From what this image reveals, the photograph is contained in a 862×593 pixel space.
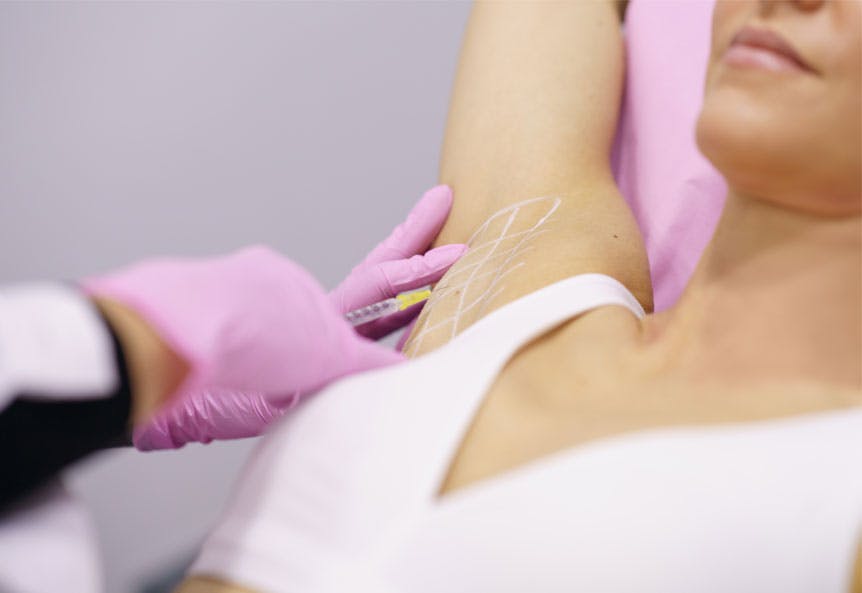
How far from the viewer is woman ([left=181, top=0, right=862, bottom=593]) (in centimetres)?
57

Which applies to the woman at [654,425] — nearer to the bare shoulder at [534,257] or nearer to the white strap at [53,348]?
the bare shoulder at [534,257]

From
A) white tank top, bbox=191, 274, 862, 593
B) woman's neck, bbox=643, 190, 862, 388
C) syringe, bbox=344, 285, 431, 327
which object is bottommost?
syringe, bbox=344, 285, 431, 327

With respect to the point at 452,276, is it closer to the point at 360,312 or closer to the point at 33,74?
the point at 360,312

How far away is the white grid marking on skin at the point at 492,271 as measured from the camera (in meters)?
0.85

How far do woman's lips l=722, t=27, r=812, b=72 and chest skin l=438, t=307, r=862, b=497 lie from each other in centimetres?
22

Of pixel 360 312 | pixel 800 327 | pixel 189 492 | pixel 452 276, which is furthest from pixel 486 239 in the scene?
pixel 189 492

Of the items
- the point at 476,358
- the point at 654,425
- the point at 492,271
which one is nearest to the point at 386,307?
the point at 492,271

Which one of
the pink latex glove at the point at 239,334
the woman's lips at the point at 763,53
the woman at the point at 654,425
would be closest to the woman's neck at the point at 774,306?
the woman at the point at 654,425

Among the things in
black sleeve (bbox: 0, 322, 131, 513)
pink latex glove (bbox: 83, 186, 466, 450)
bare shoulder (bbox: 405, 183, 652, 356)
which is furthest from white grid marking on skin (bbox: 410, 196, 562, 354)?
black sleeve (bbox: 0, 322, 131, 513)

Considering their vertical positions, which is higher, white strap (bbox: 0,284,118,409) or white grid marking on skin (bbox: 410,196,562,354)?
white strap (bbox: 0,284,118,409)

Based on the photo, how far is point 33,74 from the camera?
1207 millimetres

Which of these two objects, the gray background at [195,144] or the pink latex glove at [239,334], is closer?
the pink latex glove at [239,334]

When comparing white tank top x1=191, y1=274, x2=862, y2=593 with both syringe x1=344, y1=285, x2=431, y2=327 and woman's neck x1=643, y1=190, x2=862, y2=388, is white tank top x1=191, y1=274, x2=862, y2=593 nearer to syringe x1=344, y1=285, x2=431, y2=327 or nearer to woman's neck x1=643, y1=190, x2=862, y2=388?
woman's neck x1=643, y1=190, x2=862, y2=388

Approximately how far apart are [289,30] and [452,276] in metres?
0.56
